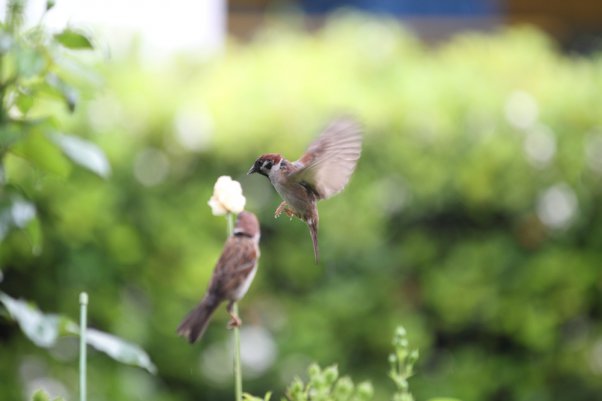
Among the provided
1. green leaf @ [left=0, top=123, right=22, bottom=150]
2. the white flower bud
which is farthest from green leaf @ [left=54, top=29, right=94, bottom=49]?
the white flower bud

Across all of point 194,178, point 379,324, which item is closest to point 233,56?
point 194,178

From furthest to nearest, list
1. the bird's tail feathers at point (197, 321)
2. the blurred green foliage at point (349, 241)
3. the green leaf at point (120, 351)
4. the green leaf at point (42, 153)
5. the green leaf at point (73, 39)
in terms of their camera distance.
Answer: the blurred green foliage at point (349, 241)
the green leaf at point (42, 153)
the green leaf at point (73, 39)
the green leaf at point (120, 351)
the bird's tail feathers at point (197, 321)

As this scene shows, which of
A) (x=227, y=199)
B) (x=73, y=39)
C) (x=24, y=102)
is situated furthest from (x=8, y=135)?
(x=227, y=199)

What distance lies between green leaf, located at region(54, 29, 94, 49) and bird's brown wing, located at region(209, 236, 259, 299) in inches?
25.9

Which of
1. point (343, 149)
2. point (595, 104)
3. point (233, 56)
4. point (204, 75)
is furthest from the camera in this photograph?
point (233, 56)

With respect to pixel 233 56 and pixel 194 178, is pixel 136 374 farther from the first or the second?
pixel 233 56

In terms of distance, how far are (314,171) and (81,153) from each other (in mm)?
808

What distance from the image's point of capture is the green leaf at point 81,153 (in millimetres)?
1536

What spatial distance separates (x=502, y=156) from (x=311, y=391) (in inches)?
119

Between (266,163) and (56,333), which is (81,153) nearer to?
(56,333)

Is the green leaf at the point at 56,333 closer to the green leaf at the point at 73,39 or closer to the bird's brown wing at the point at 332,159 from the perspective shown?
the green leaf at the point at 73,39

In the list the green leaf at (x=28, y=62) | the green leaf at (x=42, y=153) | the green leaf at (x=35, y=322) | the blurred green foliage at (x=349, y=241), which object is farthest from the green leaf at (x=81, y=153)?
the blurred green foliage at (x=349, y=241)

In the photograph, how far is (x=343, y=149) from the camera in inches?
34.4

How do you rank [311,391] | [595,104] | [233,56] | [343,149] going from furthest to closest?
[233,56] → [595,104] → [311,391] → [343,149]
